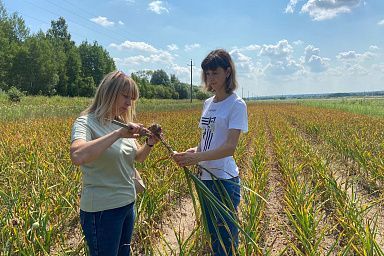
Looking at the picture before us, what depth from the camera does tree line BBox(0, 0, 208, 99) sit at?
Result: 3847 centimetres

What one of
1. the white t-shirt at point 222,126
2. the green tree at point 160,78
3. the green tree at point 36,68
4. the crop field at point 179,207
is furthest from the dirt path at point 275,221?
the green tree at point 160,78

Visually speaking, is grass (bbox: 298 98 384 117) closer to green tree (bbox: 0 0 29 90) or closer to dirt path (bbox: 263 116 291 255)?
dirt path (bbox: 263 116 291 255)

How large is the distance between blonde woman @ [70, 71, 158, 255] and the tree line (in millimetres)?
32992

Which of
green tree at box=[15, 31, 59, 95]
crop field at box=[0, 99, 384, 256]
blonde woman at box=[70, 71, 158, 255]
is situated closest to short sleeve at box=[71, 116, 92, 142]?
blonde woman at box=[70, 71, 158, 255]

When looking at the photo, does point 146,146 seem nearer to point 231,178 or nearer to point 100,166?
point 100,166

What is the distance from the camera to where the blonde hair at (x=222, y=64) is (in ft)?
6.56

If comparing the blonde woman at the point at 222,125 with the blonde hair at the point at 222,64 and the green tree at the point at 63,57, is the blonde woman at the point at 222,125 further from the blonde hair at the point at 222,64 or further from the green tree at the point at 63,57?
the green tree at the point at 63,57

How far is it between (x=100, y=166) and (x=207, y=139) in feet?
2.48

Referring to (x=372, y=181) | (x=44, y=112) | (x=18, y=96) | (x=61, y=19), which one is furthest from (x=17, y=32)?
(x=372, y=181)

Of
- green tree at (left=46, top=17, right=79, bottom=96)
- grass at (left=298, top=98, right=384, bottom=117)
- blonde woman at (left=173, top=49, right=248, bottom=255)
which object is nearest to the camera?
blonde woman at (left=173, top=49, right=248, bottom=255)

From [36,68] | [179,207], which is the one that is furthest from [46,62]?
[179,207]

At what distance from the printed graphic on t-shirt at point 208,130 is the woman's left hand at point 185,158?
0.86ft

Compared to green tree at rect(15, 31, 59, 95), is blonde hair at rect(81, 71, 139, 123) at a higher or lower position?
lower

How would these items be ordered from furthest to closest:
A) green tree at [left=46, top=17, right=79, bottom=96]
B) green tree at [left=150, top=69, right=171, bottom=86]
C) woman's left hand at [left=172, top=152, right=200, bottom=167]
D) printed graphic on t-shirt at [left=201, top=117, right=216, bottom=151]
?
1. green tree at [left=150, top=69, right=171, bottom=86]
2. green tree at [left=46, top=17, right=79, bottom=96]
3. printed graphic on t-shirt at [left=201, top=117, right=216, bottom=151]
4. woman's left hand at [left=172, top=152, right=200, bottom=167]
